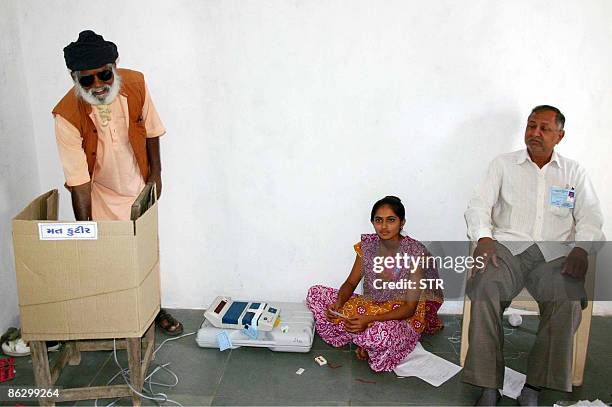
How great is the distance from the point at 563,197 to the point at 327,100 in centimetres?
132

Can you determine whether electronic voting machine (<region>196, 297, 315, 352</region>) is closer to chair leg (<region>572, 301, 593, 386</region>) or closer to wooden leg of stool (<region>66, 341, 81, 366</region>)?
wooden leg of stool (<region>66, 341, 81, 366</region>)

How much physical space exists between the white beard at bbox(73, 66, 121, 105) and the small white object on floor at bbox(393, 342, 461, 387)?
1.92 metres

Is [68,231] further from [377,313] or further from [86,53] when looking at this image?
[377,313]

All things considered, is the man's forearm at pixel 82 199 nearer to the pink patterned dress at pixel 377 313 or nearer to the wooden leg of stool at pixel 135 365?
the wooden leg of stool at pixel 135 365

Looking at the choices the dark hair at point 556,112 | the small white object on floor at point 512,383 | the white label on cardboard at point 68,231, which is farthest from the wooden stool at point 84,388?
the dark hair at point 556,112

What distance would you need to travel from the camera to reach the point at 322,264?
11.3ft

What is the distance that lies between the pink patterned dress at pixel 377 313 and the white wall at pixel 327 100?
0.84ft

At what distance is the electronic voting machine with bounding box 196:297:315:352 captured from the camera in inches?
120

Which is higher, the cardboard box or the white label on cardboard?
the white label on cardboard

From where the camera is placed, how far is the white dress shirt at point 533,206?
2.84 metres

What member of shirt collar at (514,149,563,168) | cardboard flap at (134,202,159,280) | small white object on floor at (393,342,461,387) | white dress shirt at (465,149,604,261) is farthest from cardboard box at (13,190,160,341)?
shirt collar at (514,149,563,168)

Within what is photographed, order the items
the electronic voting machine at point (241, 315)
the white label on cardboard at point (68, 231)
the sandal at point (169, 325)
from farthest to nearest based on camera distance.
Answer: the sandal at point (169, 325) → the electronic voting machine at point (241, 315) → the white label on cardboard at point (68, 231)

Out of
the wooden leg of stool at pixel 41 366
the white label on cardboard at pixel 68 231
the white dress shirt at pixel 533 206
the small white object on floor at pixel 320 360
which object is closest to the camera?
the white label on cardboard at pixel 68 231

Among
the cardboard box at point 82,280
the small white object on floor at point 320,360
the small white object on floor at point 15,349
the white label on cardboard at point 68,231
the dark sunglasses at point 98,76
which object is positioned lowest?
the small white object on floor at point 320,360
